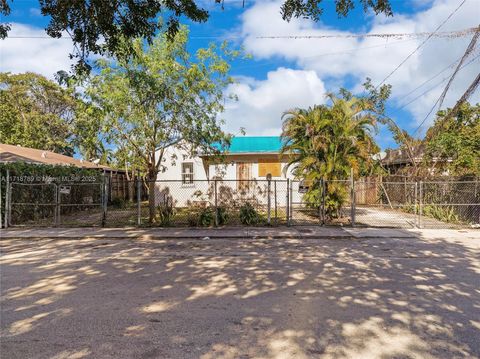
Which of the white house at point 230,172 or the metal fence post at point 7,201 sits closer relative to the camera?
the metal fence post at point 7,201

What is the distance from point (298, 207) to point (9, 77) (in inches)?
1098

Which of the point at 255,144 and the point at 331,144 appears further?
the point at 255,144

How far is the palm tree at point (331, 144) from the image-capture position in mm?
15109

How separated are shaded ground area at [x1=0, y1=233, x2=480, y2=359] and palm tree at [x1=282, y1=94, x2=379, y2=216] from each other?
19.1ft

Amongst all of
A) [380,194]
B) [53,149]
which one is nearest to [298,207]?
[380,194]

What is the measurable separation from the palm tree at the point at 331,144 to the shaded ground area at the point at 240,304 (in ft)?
19.1

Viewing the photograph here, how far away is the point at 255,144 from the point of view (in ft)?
82.6

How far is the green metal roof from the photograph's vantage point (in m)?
23.2

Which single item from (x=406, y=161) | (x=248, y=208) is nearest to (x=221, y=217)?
(x=248, y=208)

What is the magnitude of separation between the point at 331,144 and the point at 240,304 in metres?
10.9

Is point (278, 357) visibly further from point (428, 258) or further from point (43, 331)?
point (428, 258)

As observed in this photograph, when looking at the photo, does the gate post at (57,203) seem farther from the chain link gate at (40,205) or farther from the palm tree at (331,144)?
the palm tree at (331,144)

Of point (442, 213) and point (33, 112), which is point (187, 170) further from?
point (33, 112)

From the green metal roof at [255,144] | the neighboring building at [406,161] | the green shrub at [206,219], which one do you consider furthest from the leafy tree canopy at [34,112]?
the neighboring building at [406,161]
